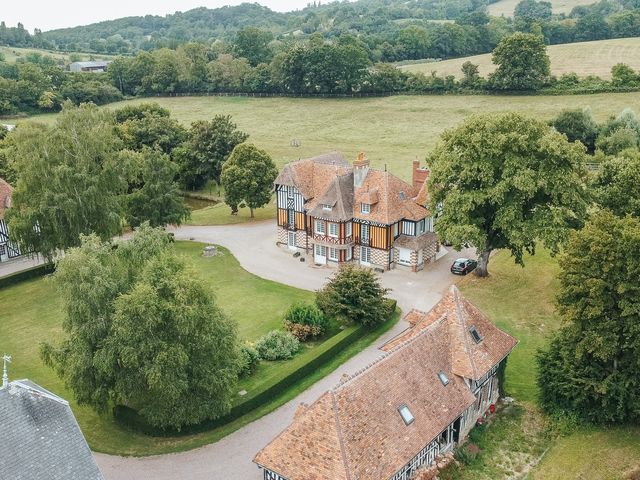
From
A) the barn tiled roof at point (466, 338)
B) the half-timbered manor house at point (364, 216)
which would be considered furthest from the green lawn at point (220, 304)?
the barn tiled roof at point (466, 338)

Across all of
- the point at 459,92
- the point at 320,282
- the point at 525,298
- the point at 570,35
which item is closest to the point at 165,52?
the point at 459,92

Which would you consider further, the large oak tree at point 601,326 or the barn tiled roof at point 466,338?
the barn tiled roof at point 466,338

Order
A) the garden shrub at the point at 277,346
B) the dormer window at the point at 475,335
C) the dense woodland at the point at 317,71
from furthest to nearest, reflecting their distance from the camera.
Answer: the dense woodland at the point at 317,71 < the garden shrub at the point at 277,346 < the dormer window at the point at 475,335

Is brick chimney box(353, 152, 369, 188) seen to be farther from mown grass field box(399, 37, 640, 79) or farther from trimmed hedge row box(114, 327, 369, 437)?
mown grass field box(399, 37, 640, 79)

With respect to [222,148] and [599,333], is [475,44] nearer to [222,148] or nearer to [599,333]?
[222,148]

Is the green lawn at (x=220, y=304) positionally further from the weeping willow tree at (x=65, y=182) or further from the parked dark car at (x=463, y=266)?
the parked dark car at (x=463, y=266)

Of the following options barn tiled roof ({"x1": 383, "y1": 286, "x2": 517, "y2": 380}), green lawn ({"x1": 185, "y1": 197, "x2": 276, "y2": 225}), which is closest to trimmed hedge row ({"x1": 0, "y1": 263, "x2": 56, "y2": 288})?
green lawn ({"x1": 185, "y1": 197, "x2": 276, "y2": 225})

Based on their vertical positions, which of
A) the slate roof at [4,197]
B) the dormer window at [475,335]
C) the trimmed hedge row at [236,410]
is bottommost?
the trimmed hedge row at [236,410]
